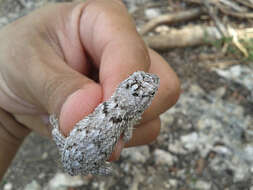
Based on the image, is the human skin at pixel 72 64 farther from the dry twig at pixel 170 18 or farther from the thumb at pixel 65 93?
the dry twig at pixel 170 18

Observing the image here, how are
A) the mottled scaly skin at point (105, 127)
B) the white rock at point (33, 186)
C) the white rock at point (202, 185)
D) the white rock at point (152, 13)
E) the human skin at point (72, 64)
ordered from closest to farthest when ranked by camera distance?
the mottled scaly skin at point (105, 127), the human skin at point (72, 64), the white rock at point (202, 185), the white rock at point (33, 186), the white rock at point (152, 13)

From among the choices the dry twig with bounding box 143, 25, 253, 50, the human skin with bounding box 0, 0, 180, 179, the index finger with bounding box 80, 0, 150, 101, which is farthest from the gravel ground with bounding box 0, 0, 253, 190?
the index finger with bounding box 80, 0, 150, 101

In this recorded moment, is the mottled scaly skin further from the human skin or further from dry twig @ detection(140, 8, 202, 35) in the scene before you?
dry twig @ detection(140, 8, 202, 35)

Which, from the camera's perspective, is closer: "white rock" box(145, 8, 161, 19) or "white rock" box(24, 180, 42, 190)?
"white rock" box(24, 180, 42, 190)

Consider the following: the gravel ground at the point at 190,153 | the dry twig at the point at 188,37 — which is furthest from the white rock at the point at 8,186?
the dry twig at the point at 188,37

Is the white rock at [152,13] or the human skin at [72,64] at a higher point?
the human skin at [72,64]

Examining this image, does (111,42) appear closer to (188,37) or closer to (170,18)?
(188,37)

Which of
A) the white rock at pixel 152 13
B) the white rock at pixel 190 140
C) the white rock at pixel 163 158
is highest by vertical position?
the white rock at pixel 152 13
